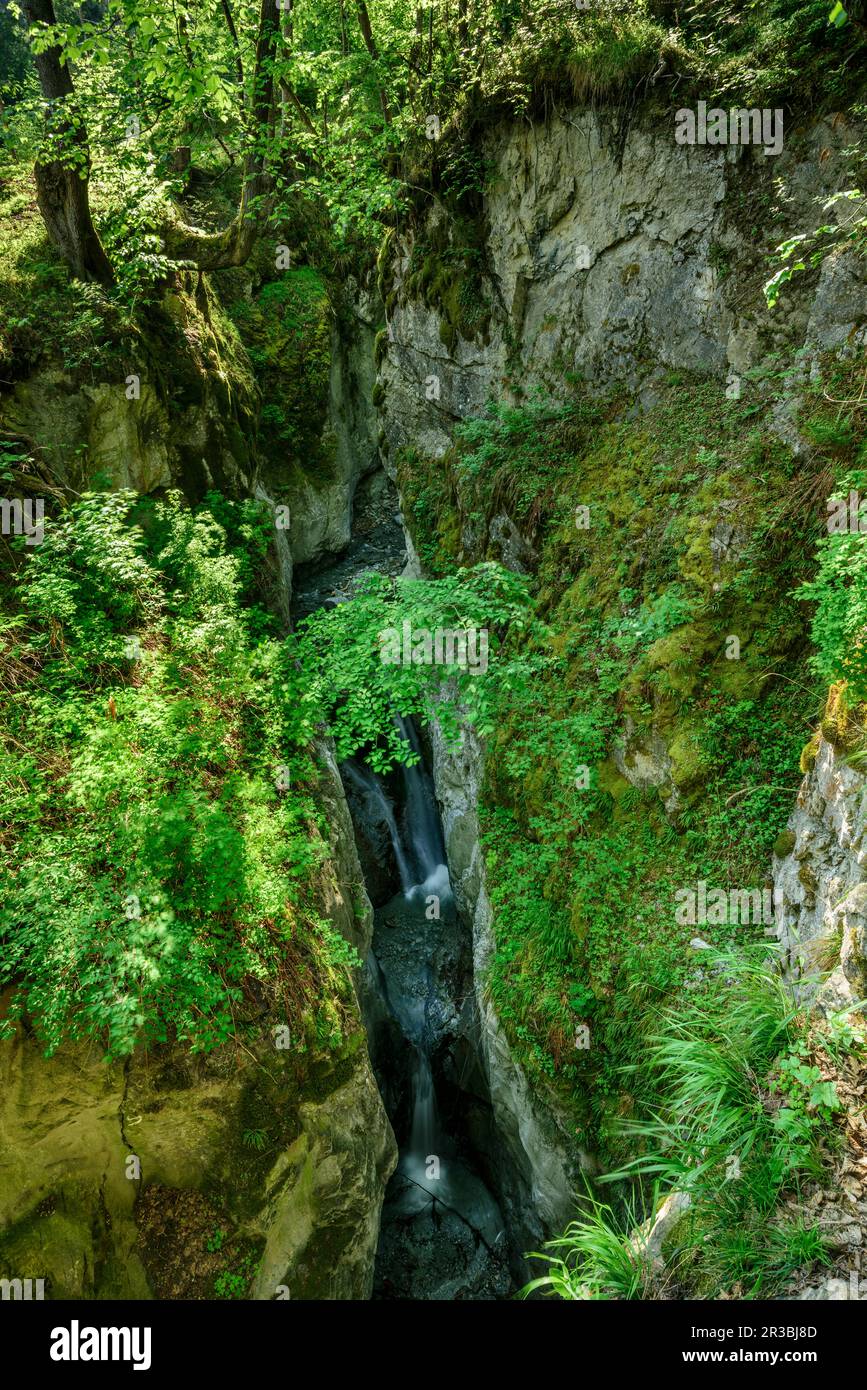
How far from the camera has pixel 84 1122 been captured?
4684mm

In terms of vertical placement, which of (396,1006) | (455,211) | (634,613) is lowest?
(396,1006)

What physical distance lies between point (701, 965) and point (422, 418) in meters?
9.50

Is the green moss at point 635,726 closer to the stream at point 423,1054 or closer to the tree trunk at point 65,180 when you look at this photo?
the stream at point 423,1054

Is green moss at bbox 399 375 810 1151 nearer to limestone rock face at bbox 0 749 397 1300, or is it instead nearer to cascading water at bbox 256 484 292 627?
limestone rock face at bbox 0 749 397 1300

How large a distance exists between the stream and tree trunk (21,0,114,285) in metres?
6.83

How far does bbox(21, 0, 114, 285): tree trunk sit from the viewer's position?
20.5 ft

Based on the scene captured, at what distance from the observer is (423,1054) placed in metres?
10.2

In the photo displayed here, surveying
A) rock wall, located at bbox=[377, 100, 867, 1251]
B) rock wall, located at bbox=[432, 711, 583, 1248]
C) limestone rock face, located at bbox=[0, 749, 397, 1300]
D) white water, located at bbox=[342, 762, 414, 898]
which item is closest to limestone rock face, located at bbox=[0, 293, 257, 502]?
rock wall, located at bbox=[377, 100, 867, 1251]

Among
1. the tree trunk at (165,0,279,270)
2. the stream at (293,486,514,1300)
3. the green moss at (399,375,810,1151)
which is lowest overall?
the stream at (293,486,514,1300)

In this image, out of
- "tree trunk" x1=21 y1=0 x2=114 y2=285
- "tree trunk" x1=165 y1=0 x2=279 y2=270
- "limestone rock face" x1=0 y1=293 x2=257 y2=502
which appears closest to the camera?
"tree trunk" x1=21 y1=0 x2=114 y2=285

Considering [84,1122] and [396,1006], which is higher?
[84,1122]

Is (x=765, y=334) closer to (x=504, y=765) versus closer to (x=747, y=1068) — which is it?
(x=504, y=765)

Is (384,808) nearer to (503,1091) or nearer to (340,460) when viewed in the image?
(503,1091)
